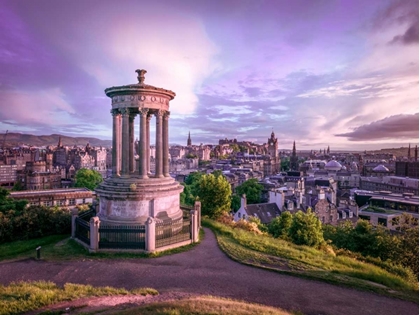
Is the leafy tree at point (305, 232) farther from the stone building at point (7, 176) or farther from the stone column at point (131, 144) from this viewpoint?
the stone building at point (7, 176)

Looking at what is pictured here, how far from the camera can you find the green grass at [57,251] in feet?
45.0

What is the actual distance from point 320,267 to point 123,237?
9.28 metres

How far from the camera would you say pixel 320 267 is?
13109 millimetres

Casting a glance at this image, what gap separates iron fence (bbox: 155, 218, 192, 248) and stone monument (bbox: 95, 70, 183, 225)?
83 cm

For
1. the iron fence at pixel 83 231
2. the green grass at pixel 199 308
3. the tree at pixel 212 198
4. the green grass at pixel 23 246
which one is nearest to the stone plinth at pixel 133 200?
the iron fence at pixel 83 231

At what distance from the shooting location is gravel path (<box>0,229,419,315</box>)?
32.2ft

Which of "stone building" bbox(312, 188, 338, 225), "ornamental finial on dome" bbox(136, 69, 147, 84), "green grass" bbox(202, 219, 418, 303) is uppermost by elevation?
"ornamental finial on dome" bbox(136, 69, 147, 84)

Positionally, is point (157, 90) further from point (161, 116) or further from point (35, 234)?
point (35, 234)

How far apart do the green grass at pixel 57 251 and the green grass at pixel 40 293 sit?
3.55m

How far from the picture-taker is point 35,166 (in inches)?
3383

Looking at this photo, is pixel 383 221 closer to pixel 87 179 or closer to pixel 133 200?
pixel 133 200

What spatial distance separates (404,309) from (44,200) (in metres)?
48.8

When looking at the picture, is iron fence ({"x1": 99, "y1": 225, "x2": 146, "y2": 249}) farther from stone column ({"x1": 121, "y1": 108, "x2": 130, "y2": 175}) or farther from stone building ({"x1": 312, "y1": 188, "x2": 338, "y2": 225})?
stone building ({"x1": 312, "y1": 188, "x2": 338, "y2": 225})

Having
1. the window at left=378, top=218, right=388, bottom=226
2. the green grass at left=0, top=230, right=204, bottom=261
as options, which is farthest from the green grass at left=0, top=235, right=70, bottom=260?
the window at left=378, top=218, right=388, bottom=226
